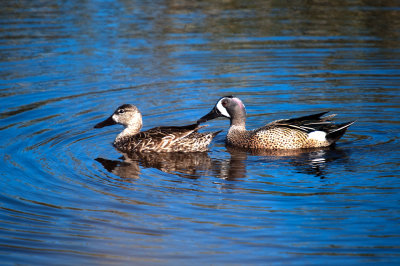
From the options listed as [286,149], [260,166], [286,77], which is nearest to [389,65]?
[286,77]

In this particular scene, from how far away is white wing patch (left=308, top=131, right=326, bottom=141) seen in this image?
9.83m

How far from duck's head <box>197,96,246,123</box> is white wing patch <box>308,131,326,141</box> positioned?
134 cm

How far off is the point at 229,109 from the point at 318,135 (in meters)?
1.69

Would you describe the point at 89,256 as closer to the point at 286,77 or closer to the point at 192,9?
the point at 286,77

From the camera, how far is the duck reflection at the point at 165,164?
29.3ft

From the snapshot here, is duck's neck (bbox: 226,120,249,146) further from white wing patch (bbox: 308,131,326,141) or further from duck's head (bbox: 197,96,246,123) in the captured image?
white wing patch (bbox: 308,131,326,141)

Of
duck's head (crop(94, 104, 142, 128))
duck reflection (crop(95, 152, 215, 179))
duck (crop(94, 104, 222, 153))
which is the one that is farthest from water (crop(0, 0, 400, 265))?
duck's head (crop(94, 104, 142, 128))

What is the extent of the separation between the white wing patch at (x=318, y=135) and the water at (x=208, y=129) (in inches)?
9.3

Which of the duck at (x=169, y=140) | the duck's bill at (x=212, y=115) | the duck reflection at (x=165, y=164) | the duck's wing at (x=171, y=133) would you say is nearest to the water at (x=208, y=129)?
the duck reflection at (x=165, y=164)

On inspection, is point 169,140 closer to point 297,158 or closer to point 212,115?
point 212,115

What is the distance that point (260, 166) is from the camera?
29.8 ft

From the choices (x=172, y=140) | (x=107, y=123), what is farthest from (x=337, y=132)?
(x=107, y=123)

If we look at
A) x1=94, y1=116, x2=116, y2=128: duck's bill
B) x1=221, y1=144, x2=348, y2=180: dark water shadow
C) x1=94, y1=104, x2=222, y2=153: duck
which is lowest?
x1=221, y1=144, x2=348, y2=180: dark water shadow

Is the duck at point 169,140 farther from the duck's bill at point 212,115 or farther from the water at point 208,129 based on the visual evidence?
the duck's bill at point 212,115
